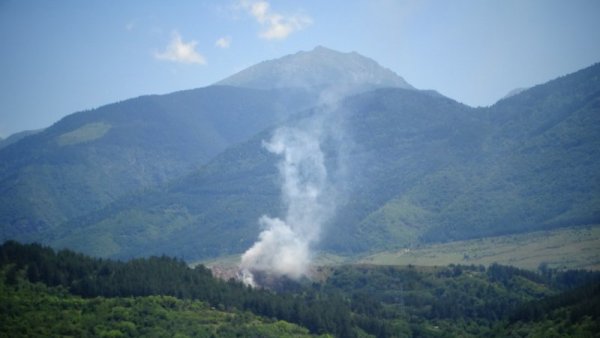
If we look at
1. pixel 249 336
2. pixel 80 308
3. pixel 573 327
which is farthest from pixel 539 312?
pixel 80 308

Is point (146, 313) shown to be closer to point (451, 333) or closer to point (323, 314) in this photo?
point (323, 314)

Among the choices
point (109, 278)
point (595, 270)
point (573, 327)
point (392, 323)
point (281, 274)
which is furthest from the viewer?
point (595, 270)

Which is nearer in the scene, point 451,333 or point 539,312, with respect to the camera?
point 539,312

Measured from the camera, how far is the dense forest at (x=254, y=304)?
103 m

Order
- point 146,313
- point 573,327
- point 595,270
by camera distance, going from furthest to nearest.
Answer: point 595,270 → point 146,313 → point 573,327

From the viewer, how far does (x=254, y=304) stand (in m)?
126

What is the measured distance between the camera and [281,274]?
163 meters

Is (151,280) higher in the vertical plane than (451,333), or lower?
higher

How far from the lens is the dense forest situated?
10325 centimetres

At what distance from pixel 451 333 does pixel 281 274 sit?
45556 mm

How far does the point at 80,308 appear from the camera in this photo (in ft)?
349

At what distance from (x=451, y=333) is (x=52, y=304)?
186 feet

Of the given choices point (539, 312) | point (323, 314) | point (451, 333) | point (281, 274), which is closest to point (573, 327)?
→ point (539, 312)

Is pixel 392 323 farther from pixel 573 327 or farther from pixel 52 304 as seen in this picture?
pixel 52 304
